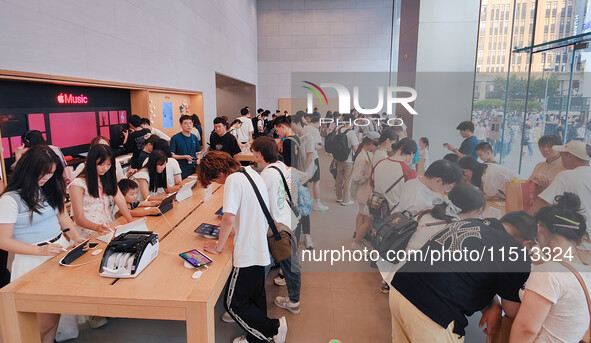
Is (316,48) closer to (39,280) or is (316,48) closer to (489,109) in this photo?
(489,109)

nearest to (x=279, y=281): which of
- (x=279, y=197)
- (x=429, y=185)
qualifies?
(x=279, y=197)

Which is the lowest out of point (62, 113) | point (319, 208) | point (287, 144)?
point (319, 208)

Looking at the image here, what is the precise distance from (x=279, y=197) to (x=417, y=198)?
1.23 metres

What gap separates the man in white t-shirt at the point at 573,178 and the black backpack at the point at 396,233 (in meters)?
1.23

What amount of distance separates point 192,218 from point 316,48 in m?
14.3

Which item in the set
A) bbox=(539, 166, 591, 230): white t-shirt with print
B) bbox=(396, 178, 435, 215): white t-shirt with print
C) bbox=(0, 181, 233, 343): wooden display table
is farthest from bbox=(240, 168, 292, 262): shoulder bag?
bbox=(539, 166, 591, 230): white t-shirt with print

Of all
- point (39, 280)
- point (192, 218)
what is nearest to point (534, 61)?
point (192, 218)

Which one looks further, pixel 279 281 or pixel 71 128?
pixel 71 128

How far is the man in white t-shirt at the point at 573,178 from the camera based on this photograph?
9.62ft

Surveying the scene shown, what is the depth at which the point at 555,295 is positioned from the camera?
156cm

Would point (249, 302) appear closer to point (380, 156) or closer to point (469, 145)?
point (380, 156)

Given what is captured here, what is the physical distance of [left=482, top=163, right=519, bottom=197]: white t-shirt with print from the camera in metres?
3.47

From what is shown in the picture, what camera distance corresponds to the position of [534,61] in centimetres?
533

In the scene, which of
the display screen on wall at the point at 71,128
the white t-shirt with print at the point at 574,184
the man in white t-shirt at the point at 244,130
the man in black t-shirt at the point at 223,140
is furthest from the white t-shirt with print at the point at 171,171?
the man in white t-shirt at the point at 244,130
